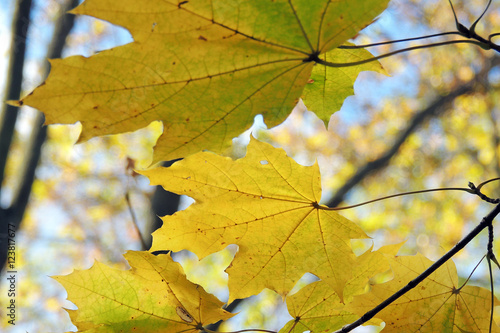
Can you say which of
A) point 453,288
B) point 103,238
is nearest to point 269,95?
point 453,288

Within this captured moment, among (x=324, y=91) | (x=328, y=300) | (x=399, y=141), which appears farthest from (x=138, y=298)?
(x=399, y=141)

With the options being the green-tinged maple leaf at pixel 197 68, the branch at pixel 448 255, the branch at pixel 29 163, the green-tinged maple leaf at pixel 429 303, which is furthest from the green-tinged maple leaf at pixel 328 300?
the branch at pixel 29 163

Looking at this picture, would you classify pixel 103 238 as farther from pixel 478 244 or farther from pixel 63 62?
pixel 478 244

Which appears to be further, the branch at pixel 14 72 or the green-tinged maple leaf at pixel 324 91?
the branch at pixel 14 72

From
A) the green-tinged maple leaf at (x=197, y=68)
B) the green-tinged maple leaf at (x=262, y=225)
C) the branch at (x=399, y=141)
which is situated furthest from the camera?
the branch at (x=399, y=141)

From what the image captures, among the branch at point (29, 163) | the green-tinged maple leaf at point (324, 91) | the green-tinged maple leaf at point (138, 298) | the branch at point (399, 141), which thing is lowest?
the green-tinged maple leaf at point (138, 298)

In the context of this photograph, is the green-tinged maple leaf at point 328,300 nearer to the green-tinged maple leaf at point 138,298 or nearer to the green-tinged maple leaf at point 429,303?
the green-tinged maple leaf at point 429,303

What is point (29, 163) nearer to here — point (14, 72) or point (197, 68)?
point (14, 72)

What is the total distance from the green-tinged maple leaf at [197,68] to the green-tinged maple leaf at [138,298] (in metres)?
0.38

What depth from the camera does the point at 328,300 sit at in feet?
3.18

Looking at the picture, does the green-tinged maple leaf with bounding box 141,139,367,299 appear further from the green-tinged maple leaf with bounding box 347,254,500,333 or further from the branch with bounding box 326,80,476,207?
the branch with bounding box 326,80,476,207

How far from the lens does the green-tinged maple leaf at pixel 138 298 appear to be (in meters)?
0.86

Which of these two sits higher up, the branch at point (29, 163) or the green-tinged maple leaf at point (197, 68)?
the branch at point (29, 163)

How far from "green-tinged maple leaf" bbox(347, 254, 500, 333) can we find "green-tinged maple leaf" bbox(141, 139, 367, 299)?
0.11 meters
